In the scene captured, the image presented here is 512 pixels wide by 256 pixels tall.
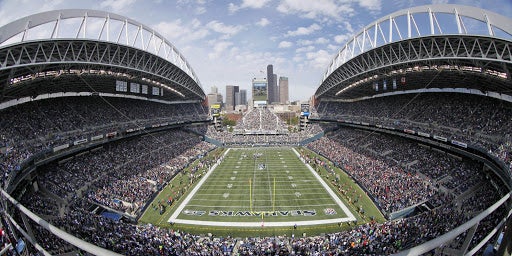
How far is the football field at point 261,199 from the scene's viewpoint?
2102cm

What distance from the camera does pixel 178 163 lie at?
37312 mm

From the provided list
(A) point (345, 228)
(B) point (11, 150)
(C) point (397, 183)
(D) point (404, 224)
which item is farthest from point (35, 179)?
(C) point (397, 183)

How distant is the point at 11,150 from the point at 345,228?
26.0 metres

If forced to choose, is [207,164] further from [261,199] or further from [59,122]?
[59,122]

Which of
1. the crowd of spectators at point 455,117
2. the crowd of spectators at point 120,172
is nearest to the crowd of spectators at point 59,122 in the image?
the crowd of spectators at point 120,172

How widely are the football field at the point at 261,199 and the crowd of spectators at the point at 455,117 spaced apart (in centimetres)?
1206

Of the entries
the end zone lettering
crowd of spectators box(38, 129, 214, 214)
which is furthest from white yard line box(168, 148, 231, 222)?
crowd of spectators box(38, 129, 214, 214)

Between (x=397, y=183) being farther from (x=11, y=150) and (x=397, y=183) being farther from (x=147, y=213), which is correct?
(x=11, y=150)

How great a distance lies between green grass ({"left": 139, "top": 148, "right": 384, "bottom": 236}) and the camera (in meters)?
19.6

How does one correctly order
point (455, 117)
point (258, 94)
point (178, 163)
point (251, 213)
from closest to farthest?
point (251, 213), point (455, 117), point (178, 163), point (258, 94)

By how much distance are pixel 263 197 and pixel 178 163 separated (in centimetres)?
1668

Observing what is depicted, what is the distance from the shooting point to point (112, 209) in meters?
21.2

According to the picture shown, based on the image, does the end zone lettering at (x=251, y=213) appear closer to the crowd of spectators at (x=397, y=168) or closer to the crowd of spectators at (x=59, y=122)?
the crowd of spectators at (x=397, y=168)

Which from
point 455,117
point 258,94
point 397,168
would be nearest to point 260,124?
point 258,94
